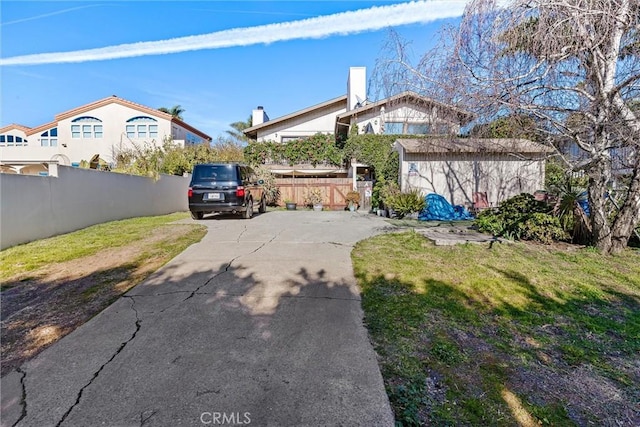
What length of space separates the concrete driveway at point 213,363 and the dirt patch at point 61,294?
0.21 m

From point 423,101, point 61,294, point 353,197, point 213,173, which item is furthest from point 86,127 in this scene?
point 423,101

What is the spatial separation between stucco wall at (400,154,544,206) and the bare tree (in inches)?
335

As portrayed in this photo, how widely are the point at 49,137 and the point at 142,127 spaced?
8.96m

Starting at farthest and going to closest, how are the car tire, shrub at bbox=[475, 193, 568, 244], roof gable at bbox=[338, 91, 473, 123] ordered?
the car tire → shrub at bbox=[475, 193, 568, 244] → roof gable at bbox=[338, 91, 473, 123]

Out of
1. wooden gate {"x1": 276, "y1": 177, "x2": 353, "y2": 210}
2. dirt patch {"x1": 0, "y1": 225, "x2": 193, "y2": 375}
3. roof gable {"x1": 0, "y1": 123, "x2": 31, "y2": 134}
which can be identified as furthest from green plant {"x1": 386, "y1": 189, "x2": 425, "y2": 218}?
roof gable {"x1": 0, "y1": 123, "x2": 31, "y2": 134}

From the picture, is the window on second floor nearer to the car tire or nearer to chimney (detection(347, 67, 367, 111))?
the car tire

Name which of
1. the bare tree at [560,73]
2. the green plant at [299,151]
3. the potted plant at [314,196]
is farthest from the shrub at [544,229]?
the green plant at [299,151]

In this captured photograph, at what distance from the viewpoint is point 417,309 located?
3.64 metres

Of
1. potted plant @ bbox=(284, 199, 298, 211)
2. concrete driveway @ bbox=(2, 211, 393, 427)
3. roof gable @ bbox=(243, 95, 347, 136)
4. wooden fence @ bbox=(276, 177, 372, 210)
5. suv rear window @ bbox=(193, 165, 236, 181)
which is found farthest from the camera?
roof gable @ bbox=(243, 95, 347, 136)

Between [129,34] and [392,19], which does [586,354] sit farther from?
[129,34]

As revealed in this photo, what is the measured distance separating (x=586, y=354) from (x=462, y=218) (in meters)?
10.5

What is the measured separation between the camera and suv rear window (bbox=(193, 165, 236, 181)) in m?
10.7

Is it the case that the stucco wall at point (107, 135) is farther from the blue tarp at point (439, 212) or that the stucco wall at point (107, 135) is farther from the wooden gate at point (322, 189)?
the blue tarp at point (439, 212)

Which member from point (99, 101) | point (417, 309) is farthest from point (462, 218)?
point (99, 101)
